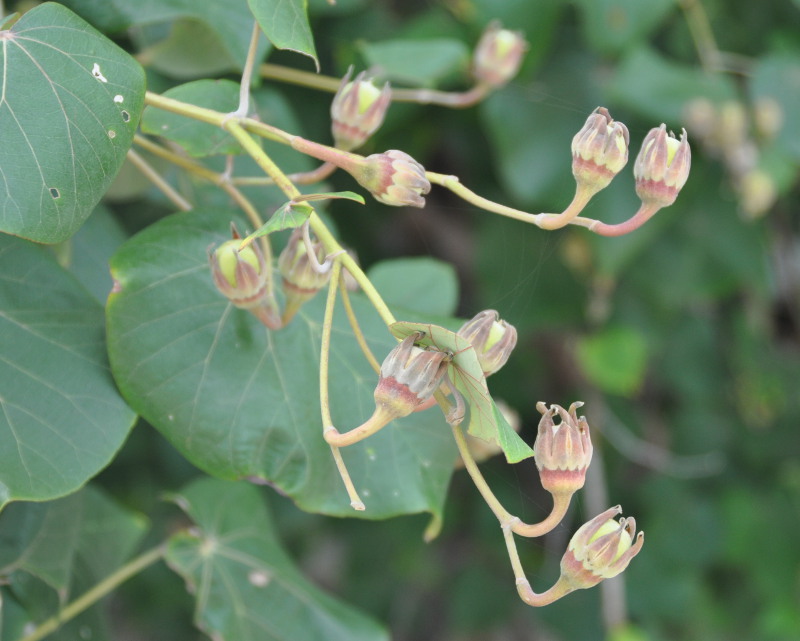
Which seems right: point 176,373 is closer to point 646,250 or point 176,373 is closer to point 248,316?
point 248,316

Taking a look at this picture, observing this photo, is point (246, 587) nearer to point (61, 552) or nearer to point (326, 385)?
point (61, 552)

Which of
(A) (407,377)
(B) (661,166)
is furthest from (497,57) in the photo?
(A) (407,377)

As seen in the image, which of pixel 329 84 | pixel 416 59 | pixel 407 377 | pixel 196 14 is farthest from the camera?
pixel 416 59

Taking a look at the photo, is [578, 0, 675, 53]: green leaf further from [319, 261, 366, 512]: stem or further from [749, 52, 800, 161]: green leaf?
[319, 261, 366, 512]: stem

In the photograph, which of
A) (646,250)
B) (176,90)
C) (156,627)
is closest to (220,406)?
(176,90)

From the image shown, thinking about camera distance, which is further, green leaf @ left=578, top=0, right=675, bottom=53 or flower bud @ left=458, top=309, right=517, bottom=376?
green leaf @ left=578, top=0, right=675, bottom=53

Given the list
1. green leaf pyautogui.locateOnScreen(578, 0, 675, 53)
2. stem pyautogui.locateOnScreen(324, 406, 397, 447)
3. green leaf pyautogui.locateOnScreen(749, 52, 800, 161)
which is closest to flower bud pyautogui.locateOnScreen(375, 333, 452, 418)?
stem pyautogui.locateOnScreen(324, 406, 397, 447)

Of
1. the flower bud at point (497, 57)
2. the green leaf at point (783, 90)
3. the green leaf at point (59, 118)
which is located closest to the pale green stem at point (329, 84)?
the flower bud at point (497, 57)
